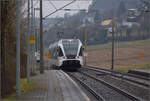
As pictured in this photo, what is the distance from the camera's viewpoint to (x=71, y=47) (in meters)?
31.3

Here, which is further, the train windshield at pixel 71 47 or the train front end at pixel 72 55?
the train windshield at pixel 71 47

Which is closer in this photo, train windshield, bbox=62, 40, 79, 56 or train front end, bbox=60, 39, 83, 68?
train front end, bbox=60, 39, 83, 68

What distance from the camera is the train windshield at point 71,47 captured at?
102 ft

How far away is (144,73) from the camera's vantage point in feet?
74.6

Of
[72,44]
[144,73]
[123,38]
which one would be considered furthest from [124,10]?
[144,73]

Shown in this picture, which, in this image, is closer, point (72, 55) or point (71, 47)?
point (72, 55)

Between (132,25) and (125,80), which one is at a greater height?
(132,25)

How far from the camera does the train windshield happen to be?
102ft

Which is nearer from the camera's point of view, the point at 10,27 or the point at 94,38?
the point at 10,27

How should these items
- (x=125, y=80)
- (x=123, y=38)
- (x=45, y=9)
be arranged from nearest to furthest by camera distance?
(x=125, y=80), (x=45, y=9), (x=123, y=38)

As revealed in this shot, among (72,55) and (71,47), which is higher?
(71,47)

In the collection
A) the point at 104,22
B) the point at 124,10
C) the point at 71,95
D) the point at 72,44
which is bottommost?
the point at 71,95

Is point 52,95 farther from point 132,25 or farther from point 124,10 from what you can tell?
point 124,10

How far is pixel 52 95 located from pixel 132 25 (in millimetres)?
43034
